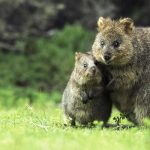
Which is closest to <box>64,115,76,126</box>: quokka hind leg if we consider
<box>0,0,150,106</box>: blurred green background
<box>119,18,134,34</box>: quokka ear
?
<box>119,18,134,34</box>: quokka ear

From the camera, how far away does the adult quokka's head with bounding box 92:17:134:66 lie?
12711mm

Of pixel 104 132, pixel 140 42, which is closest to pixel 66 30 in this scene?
pixel 140 42

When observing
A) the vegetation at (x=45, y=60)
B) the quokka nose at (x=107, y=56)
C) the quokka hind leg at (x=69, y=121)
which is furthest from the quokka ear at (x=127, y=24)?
the vegetation at (x=45, y=60)

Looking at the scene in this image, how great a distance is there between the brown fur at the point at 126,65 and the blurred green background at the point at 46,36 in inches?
378

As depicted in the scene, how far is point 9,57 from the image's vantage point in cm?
2584

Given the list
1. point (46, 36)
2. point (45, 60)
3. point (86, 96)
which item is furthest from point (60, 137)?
point (46, 36)

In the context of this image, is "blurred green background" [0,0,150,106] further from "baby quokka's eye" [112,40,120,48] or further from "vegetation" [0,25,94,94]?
"baby quokka's eye" [112,40,120,48]

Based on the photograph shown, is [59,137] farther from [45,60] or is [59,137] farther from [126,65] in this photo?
[45,60]

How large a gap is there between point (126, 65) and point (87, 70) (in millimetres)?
825

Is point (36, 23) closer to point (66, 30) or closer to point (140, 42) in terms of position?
point (66, 30)

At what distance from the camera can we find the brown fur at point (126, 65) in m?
12.8

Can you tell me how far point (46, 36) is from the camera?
2727 centimetres

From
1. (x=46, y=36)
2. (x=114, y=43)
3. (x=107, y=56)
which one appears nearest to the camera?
(x=107, y=56)

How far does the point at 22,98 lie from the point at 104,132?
10.5 metres
